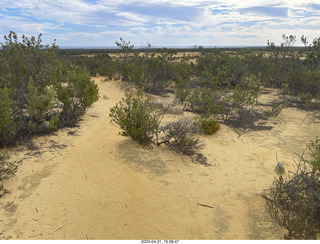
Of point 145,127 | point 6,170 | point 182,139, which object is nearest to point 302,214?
point 182,139

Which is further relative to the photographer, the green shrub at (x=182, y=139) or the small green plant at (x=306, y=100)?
the small green plant at (x=306, y=100)

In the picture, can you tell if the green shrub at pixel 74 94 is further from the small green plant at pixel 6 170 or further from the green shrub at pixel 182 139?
the green shrub at pixel 182 139

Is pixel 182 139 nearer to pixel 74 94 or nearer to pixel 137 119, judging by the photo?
pixel 137 119

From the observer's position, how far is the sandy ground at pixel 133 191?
382cm

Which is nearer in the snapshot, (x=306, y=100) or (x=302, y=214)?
(x=302, y=214)

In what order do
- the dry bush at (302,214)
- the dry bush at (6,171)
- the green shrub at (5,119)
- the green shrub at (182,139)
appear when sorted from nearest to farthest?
the dry bush at (302,214)
the dry bush at (6,171)
the green shrub at (5,119)
the green shrub at (182,139)

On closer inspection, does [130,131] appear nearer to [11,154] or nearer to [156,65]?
[11,154]

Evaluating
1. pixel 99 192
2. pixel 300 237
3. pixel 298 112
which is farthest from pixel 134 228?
pixel 298 112

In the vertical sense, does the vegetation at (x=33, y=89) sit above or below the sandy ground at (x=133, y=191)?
above

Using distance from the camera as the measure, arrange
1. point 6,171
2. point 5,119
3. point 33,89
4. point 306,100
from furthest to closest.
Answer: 1. point 306,100
2. point 33,89
3. point 5,119
4. point 6,171

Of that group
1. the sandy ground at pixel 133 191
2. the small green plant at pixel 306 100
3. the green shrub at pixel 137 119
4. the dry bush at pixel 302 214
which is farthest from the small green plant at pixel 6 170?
the small green plant at pixel 306 100

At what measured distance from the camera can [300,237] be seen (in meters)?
3.39

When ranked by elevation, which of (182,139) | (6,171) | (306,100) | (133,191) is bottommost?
(133,191)

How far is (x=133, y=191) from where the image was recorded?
4.80m
